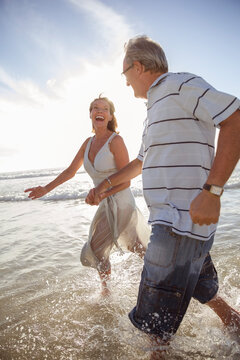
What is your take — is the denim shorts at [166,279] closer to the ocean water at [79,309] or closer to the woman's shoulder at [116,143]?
the ocean water at [79,309]

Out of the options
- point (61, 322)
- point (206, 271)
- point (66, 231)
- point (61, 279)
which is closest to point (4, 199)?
point (66, 231)

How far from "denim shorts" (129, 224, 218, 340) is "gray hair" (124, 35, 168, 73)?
112 centimetres

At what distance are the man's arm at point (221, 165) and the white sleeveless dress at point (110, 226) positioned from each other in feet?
5.39

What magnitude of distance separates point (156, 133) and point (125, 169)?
0.96 metres

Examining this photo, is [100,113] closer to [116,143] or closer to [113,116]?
[113,116]

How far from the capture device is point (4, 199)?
1346 centimetres

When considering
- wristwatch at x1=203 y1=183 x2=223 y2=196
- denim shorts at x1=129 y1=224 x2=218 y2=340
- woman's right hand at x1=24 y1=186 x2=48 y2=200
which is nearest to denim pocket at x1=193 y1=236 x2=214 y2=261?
denim shorts at x1=129 y1=224 x2=218 y2=340

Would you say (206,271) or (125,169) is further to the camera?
(125,169)

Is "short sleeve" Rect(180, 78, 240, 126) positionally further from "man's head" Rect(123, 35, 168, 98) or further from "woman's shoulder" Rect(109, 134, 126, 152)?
"woman's shoulder" Rect(109, 134, 126, 152)

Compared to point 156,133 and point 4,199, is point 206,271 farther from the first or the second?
point 4,199

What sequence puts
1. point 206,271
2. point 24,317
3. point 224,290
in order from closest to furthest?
point 206,271 < point 24,317 < point 224,290

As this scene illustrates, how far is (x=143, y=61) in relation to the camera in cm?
177

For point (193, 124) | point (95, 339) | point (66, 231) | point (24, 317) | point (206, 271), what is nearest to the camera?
point (193, 124)

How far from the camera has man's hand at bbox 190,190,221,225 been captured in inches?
53.7
